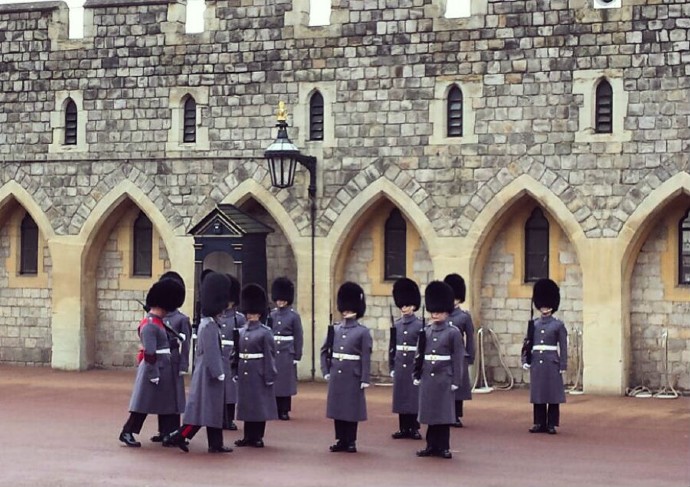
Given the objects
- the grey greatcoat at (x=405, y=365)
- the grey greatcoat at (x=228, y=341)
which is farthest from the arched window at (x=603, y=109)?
the grey greatcoat at (x=228, y=341)

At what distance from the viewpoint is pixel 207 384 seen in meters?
11.4

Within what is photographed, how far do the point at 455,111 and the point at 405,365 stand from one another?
443 cm

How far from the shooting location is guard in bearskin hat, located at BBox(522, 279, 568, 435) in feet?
42.6

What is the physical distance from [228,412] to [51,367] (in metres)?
6.07

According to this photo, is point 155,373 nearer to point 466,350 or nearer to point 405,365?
point 405,365

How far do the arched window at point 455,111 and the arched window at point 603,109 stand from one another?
1490 millimetres

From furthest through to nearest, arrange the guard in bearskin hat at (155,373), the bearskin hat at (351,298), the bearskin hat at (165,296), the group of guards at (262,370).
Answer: the bearskin hat at (351,298), the bearskin hat at (165,296), the guard in bearskin hat at (155,373), the group of guards at (262,370)

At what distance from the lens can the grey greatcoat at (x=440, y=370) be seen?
11328mm

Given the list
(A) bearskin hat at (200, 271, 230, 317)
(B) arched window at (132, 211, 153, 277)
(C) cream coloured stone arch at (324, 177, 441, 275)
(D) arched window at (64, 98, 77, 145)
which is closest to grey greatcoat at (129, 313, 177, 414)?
(A) bearskin hat at (200, 271, 230, 317)

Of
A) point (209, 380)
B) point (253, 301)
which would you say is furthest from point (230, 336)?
point (209, 380)

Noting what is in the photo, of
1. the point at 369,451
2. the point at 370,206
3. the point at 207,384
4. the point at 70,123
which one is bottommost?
the point at 369,451

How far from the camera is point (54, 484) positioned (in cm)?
993

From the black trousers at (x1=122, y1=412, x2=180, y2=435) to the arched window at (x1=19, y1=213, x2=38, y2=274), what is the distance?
7179 millimetres

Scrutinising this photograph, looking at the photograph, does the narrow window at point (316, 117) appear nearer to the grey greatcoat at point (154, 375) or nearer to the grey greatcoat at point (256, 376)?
the grey greatcoat at point (256, 376)
